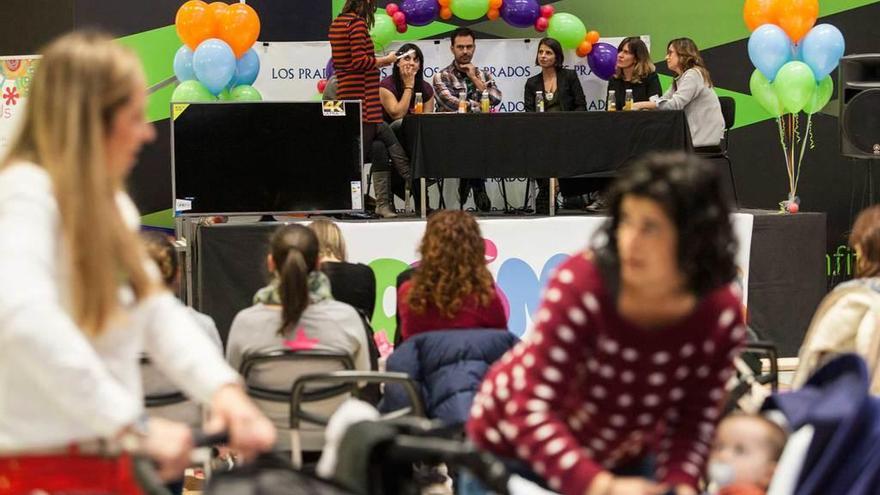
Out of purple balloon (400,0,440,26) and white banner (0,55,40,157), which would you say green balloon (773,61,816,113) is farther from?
white banner (0,55,40,157)

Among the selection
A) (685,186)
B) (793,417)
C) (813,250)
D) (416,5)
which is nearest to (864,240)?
(793,417)

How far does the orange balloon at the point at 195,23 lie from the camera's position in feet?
27.3

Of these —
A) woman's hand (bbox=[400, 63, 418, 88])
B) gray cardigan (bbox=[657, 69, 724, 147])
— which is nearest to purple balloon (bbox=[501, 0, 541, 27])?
woman's hand (bbox=[400, 63, 418, 88])

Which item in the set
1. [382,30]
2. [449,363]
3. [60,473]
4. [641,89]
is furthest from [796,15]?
[60,473]

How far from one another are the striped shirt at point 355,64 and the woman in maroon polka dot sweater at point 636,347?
613 centimetres

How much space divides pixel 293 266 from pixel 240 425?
2.41m

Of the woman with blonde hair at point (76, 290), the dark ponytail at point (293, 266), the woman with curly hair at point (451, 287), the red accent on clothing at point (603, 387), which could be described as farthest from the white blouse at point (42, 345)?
the woman with curly hair at point (451, 287)

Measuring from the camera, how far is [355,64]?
26.2 ft

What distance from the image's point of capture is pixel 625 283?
1.92m

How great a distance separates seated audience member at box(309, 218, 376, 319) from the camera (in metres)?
5.03

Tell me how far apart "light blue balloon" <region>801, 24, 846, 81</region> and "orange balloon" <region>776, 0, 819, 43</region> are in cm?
7

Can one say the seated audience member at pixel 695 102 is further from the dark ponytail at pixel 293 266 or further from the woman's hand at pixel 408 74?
the dark ponytail at pixel 293 266

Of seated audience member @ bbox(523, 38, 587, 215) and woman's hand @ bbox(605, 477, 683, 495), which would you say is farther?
seated audience member @ bbox(523, 38, 587, 215)

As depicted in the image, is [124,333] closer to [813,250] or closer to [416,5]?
[813,250]
